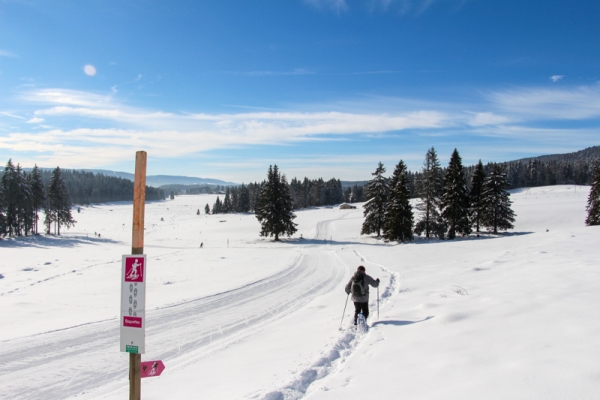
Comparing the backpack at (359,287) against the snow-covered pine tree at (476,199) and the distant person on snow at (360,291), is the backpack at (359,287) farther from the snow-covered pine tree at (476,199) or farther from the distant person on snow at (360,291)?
the snow-covered pine tree at (476,199)

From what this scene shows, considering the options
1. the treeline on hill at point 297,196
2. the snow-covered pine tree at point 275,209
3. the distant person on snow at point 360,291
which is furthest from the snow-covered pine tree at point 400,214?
the treeline on hill at point 297,196

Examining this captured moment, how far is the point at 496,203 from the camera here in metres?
39.0

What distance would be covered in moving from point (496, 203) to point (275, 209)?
26.7 metres

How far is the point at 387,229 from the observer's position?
40.8 metres

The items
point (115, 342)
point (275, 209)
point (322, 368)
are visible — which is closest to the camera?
point (322, 368)

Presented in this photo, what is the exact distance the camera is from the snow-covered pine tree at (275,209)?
146 ft

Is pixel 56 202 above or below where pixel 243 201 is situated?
below

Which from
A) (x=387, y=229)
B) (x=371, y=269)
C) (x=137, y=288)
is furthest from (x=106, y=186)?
(x=137, y=288)

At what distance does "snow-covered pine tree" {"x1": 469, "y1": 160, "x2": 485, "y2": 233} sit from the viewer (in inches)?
1589

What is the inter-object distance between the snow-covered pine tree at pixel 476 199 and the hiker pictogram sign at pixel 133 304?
4246 centimetres

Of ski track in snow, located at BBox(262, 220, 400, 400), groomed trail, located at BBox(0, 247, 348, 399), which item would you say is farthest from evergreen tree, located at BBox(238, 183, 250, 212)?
ski track in snow, located at BBox(262, 220, 400, 400)

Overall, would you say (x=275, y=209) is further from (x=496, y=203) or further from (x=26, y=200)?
(x=26, y=200)

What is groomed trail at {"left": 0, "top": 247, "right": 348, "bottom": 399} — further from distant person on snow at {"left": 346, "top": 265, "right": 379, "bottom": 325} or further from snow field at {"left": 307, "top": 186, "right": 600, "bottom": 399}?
snow field at {"left": 307, "top": 186, "right": 600, "bottom": 399}

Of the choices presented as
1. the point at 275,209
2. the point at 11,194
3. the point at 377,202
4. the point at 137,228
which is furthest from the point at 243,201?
the point at 137,228
